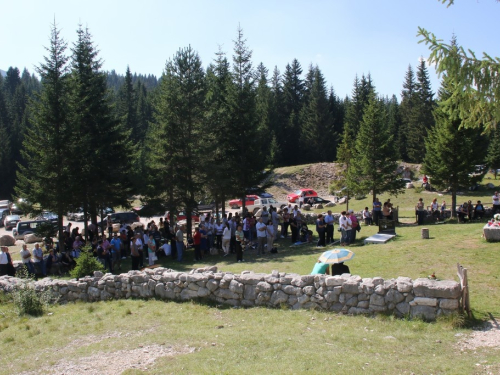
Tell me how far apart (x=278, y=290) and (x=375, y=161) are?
64.6 ft

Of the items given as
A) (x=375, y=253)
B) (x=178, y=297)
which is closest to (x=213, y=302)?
(x=178, y=297)

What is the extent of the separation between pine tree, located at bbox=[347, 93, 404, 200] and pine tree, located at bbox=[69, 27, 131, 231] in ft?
47.9

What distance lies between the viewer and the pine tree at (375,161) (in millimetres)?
27766

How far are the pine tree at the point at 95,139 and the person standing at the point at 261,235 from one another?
32.9 ft

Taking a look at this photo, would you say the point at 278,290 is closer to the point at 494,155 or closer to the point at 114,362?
the point at 114,362

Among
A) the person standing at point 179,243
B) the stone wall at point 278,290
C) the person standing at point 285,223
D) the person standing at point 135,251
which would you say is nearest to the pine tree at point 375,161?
the person standing at point 285,223

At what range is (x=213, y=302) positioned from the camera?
11.1 metres

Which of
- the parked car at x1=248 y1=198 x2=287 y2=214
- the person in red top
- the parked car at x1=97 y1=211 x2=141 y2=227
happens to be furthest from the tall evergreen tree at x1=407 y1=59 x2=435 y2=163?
the person in red top

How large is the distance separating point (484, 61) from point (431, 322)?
4817 millimetres

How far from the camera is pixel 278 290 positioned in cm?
1028

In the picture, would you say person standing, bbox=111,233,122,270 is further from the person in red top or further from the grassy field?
the grassy field

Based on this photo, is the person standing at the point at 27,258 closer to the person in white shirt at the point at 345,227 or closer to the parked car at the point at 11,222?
the person in white shirt at the point at 345,227

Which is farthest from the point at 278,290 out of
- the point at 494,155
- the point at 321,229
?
the point at 494,155

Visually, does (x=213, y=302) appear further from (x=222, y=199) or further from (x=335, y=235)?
(x=222, y=199)
